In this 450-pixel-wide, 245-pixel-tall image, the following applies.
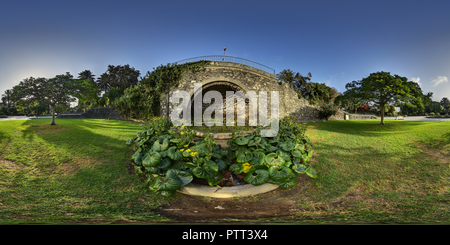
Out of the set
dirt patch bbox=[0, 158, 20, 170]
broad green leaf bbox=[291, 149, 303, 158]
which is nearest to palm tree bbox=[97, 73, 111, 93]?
dirt patch bbox=[0, 158, 20, 170]

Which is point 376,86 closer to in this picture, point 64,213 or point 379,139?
point 379,139

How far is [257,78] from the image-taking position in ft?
38.9

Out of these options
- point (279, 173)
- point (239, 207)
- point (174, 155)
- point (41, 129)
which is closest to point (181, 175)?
point (174, 155)

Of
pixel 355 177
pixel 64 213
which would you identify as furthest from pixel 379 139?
pixel 64 213

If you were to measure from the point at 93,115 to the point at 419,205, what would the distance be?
952 inches

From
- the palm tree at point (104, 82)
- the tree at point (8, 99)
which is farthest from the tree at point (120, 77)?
the tree at point (8, 99)

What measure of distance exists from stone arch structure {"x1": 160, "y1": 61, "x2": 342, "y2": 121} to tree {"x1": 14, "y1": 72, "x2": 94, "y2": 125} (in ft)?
16.1

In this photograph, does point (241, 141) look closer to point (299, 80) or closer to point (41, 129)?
point (41, 129)

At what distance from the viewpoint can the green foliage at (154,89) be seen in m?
10.8

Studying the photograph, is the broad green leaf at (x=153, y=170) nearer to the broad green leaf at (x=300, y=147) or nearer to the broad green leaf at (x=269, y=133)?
the broad green leaf at (x=269, y=133)
